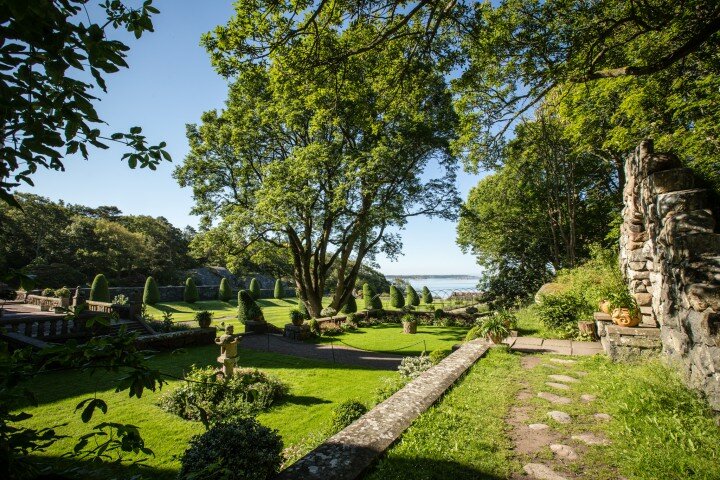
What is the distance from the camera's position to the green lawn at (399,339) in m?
15.4

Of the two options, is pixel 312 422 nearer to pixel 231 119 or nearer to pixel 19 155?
pixel 19 155

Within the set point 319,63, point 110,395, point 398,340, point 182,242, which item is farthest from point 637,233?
point 182,242

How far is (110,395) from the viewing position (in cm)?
862

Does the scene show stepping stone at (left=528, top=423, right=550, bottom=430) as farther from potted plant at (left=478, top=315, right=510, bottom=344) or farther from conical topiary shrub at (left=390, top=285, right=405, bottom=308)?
conical topiary shrub at (left=390, top=285, right=405, bottom=308)

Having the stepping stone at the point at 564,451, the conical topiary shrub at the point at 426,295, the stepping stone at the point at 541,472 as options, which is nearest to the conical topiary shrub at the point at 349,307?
the conical topiary shrub at the point at 426,295

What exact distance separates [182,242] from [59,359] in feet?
164

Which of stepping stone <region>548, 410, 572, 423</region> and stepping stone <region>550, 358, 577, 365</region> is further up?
stepping stone <region>550, 358, 577, 365</region>

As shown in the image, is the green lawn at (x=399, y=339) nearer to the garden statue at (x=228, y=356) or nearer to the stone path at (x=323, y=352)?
the stone path at (x=323, y=352)

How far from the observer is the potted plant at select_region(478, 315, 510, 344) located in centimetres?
915

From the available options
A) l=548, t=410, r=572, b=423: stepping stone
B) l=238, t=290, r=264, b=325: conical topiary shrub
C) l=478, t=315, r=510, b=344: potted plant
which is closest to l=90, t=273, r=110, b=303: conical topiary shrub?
l=238, t=290, r=264, b=325: conical topiary shrub

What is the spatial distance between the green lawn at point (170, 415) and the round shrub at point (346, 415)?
0.70 metres

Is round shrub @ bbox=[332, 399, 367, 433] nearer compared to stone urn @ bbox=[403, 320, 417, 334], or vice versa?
round shrub @ bbox=[332, 399, 367, 433]

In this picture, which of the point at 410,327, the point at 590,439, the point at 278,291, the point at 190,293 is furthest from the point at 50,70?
the point at 278,291

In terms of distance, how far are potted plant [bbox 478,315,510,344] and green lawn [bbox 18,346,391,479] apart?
3.37 m
